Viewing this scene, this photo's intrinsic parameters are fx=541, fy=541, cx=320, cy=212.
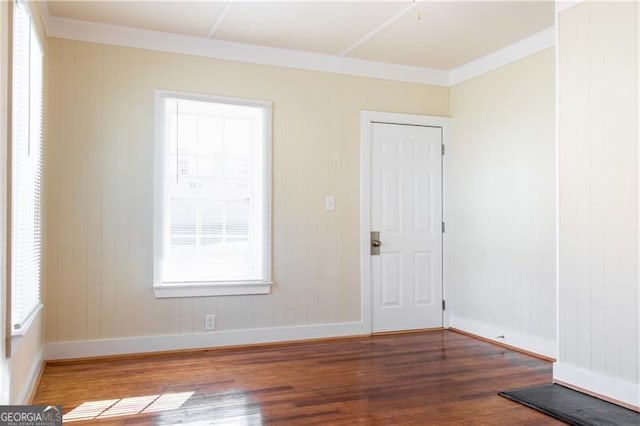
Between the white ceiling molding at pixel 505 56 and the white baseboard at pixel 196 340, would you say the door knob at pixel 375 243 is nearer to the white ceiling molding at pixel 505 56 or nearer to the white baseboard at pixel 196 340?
the white baseboard at pixel 196 340

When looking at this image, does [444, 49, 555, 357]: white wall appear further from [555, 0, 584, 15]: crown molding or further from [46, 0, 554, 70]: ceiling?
[555, 0, 584, 15]: crown molding

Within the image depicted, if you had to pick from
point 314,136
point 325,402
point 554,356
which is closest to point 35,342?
point 325,402

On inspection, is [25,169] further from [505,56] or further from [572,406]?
[505,56]

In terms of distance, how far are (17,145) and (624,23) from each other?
339 cm

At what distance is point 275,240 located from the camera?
15.6 feet

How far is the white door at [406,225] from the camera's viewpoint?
17.0 ft

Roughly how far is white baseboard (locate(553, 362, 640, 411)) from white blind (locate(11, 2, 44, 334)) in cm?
318

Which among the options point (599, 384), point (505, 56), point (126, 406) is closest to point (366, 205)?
point (505, 56)

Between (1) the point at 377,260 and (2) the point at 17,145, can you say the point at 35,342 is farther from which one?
(1) the point at 377,260

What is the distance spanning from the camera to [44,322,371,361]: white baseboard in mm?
4098

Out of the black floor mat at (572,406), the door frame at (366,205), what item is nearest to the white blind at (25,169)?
the door frame at (366,205)

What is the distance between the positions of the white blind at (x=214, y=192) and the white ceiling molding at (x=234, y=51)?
43 centimetres

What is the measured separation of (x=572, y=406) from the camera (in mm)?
3078
